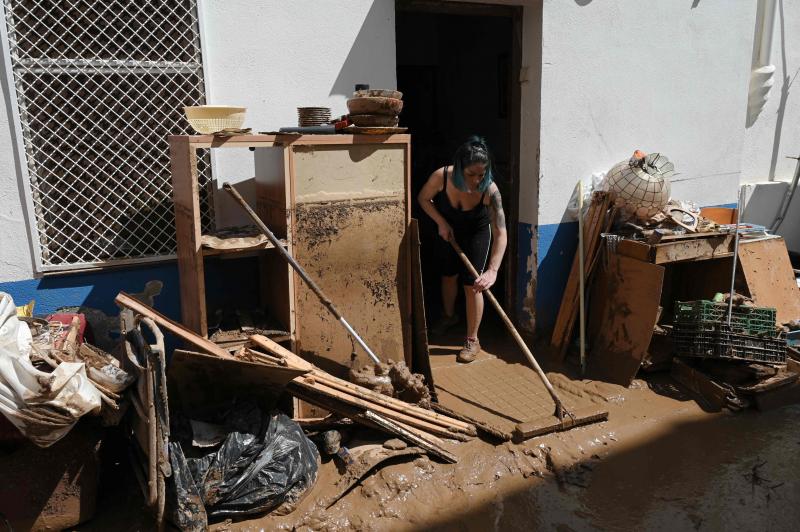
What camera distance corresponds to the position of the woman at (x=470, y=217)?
487 centimetres

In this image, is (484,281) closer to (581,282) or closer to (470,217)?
(470,217)

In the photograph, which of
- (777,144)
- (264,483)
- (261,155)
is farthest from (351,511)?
(777,144)

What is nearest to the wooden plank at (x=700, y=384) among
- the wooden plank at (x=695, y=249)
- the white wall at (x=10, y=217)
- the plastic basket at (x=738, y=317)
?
the plastic basket at (x=738, y=317)

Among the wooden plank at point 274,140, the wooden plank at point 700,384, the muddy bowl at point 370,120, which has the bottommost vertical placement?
the wooden plank at point 700,384

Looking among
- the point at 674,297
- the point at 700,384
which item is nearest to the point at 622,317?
the point at 700,384

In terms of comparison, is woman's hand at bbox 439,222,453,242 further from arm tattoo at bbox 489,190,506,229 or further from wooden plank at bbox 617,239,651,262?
wooden plank at bbox 617,239,651,262

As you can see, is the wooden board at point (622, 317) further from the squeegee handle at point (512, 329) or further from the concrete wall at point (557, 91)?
the squeegee handle at point (512, 329)

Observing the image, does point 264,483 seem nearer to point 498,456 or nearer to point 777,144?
point 498,456

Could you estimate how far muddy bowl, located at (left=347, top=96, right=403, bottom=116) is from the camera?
13.8 feet

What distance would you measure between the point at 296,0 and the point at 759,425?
15.3 feet

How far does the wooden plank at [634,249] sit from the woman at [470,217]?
1074 millimetres

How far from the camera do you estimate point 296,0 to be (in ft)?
15.3

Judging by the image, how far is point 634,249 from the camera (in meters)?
5.23

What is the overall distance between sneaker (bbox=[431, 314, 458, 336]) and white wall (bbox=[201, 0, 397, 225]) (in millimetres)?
2233
